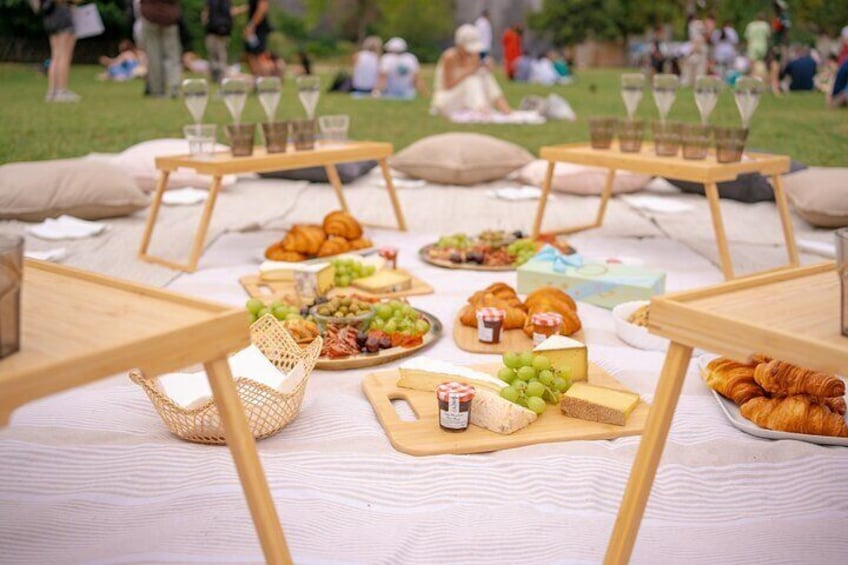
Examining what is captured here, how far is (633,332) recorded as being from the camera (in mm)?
3055

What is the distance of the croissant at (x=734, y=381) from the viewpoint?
246 cm

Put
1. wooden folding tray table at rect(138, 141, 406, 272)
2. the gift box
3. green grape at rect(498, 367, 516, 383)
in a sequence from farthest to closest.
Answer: wooden folding tray table at rect(138, 141, 406, 272)
the gift box
green grape at rect(498, 367, 516, 383)

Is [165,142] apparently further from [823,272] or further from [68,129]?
[823,272]

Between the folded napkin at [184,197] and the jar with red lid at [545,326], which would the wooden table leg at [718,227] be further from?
the folded napkin at [184,197]

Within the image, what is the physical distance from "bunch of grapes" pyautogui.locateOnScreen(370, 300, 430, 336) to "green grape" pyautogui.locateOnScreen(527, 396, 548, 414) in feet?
2.32

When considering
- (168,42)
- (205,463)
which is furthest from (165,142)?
(168,42)

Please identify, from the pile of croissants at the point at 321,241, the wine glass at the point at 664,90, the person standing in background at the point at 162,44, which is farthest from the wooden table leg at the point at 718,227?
the person standing in background at the point at 162,44

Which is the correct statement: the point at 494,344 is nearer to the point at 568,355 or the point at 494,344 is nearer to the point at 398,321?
the point at 398,321

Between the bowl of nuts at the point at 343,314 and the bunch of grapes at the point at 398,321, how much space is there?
0.11 feet

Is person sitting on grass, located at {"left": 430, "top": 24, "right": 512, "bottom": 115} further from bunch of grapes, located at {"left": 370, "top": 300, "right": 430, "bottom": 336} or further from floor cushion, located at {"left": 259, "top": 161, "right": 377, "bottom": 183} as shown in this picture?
bunch of grapes, located at {"left": 370, "top": 300, "right": 430, "bottom": 336}

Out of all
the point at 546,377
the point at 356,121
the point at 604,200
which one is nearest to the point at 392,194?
the point at 604,200

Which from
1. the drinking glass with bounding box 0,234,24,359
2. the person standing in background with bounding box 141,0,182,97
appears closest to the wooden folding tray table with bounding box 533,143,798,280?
the drinking glass with bounding box 0,234,24,359

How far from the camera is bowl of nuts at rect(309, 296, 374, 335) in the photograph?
297 centimetres

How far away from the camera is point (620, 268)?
3.63 m
